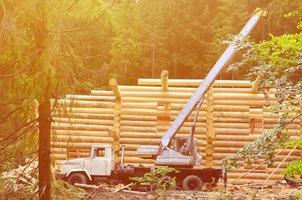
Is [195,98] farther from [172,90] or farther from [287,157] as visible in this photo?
[287,157]

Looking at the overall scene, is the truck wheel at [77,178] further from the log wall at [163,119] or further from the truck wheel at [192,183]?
the log wall at [163,119]

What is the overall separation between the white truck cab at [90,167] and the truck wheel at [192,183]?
2.66 metres

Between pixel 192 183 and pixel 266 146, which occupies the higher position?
pixel 266 146

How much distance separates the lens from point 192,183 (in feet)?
58.0

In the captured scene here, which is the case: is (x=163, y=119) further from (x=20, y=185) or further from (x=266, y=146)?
(x=266, y=146)

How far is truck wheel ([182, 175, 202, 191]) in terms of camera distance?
1761 centimetres

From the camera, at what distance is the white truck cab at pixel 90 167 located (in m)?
17.8

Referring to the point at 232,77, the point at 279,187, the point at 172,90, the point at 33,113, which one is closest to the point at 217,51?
the point at 232,77

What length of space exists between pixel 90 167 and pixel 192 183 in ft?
12.1

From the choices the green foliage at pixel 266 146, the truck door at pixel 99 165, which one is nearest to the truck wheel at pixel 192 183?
the truck door at pixel 99 165

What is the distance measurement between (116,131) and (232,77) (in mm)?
17588

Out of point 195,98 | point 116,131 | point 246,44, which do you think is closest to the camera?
point 246,44

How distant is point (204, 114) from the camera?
21672 mm

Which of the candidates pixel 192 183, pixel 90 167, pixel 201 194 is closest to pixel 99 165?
pixel 90 167
